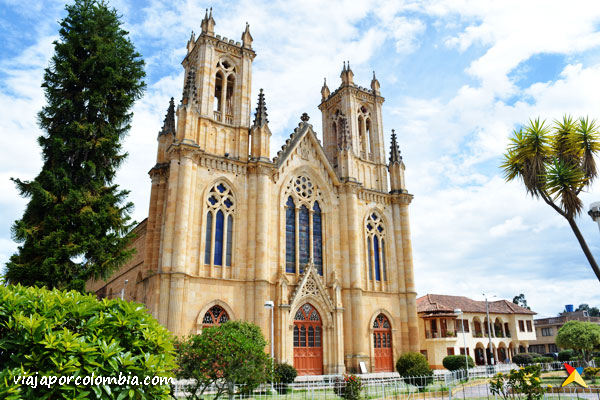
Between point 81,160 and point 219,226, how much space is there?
11.4m

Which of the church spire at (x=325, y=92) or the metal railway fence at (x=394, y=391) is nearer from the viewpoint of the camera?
the metal railway fence at (x=394, y=391)

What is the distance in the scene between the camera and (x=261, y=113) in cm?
3588

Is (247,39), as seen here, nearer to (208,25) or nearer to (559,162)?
(208,25)

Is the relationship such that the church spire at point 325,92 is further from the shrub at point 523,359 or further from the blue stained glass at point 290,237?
the shrub at point 523,359

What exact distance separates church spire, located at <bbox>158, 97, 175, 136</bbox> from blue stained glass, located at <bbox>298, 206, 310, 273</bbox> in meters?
11.9

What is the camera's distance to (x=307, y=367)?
32156 mm

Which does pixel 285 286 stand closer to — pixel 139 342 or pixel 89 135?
pixel 89 135

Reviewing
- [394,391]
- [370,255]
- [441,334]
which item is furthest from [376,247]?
[394,391]

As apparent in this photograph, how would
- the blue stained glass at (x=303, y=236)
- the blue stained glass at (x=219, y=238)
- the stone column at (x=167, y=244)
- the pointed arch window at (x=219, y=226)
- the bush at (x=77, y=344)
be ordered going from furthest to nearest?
1. the blue stained glass at (x=303, y=236)
2. the blue stained glass at (x=219, y=238)
3. the pointed arch window at (x=219, y=226)
4. the stone column at (x=167, y=244)
5. the bush at (x=77, y=344)

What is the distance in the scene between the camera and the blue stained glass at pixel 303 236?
3509 cm

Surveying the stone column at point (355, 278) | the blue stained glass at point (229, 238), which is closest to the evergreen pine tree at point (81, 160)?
the blue stained glass at point (229, 238)

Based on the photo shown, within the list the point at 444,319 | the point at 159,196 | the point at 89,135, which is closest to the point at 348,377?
the point at 89,135

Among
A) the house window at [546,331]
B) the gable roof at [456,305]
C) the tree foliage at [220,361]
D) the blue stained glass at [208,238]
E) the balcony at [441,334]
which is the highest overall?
the blue stained glass at [208,238]

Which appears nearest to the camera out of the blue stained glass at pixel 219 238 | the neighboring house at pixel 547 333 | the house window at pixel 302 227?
the blue stained glass at pixel 219 238
